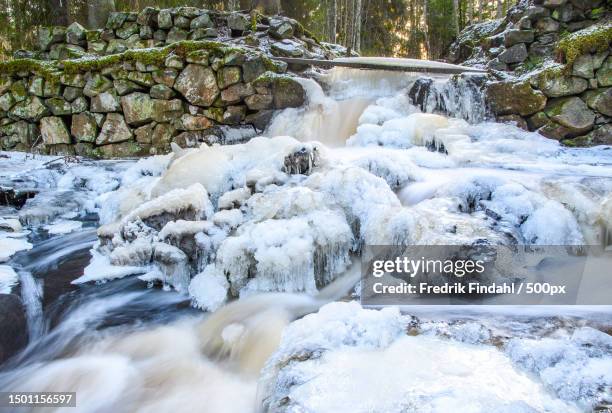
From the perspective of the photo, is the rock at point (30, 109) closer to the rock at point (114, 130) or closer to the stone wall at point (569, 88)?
the rock at point (114, 130)

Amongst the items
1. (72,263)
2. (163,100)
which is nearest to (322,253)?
(72,263)

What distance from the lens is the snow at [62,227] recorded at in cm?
477

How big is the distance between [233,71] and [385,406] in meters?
6.13

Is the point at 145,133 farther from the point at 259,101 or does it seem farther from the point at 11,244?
the point at 11,244

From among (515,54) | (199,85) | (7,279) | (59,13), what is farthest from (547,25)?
(59,13)

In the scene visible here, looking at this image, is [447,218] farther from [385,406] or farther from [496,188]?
[385,406]

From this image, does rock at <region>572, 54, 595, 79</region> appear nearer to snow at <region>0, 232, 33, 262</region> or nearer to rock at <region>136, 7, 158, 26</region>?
snow at <region>0, 232, 33, 262</region>

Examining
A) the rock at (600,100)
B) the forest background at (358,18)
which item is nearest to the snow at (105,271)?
the rock at (600,100)

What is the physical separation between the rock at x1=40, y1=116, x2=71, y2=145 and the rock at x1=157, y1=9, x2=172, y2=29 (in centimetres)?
313

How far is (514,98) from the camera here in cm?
603

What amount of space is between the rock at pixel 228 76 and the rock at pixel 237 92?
0.07 metres

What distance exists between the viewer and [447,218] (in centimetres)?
335

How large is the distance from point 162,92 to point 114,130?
116cm

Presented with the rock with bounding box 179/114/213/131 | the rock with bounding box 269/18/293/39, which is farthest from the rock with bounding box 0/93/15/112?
the rock with bounding box 269/18/293/39
